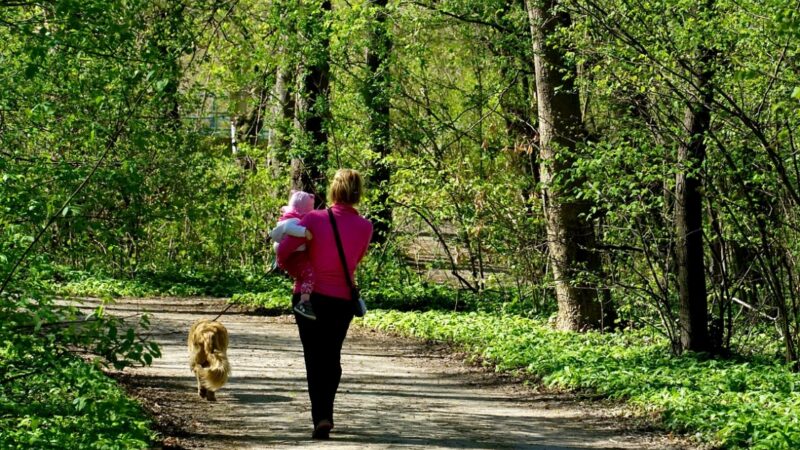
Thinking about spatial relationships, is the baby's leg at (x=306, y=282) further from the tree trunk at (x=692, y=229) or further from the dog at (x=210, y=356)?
the tree trunk at (x=692, y=229)

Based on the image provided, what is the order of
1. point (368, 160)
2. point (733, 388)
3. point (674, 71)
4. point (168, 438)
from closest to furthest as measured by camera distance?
point (168, 438)
point (733, 388)
point (674, 71)
point (368, 160)

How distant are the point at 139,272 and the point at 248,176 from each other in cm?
350

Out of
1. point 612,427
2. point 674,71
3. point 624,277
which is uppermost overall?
point 674,71

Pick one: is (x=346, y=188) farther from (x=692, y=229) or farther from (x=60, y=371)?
(x=692, y=229)

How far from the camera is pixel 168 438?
29.0 ft

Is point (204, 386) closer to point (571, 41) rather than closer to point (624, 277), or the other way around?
point (571, 41)

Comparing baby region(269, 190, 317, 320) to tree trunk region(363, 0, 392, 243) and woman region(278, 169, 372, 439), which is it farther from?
tree trunk region(363, 0, 392, 243)

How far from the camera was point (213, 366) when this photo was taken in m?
10.6

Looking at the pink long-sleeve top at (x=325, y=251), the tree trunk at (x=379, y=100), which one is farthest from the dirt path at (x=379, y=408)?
the tree trunk at (x=379, y=100)

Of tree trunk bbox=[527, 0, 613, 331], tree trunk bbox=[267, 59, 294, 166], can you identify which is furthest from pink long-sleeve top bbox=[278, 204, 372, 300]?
tree trunk bbox=[267, 59, 294, 166]

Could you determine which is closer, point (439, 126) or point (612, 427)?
point (612, 427)

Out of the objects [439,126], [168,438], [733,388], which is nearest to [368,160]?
[439,126]

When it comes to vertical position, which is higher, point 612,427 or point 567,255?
point 567,255

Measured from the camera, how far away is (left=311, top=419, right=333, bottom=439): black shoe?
8.88 metres
